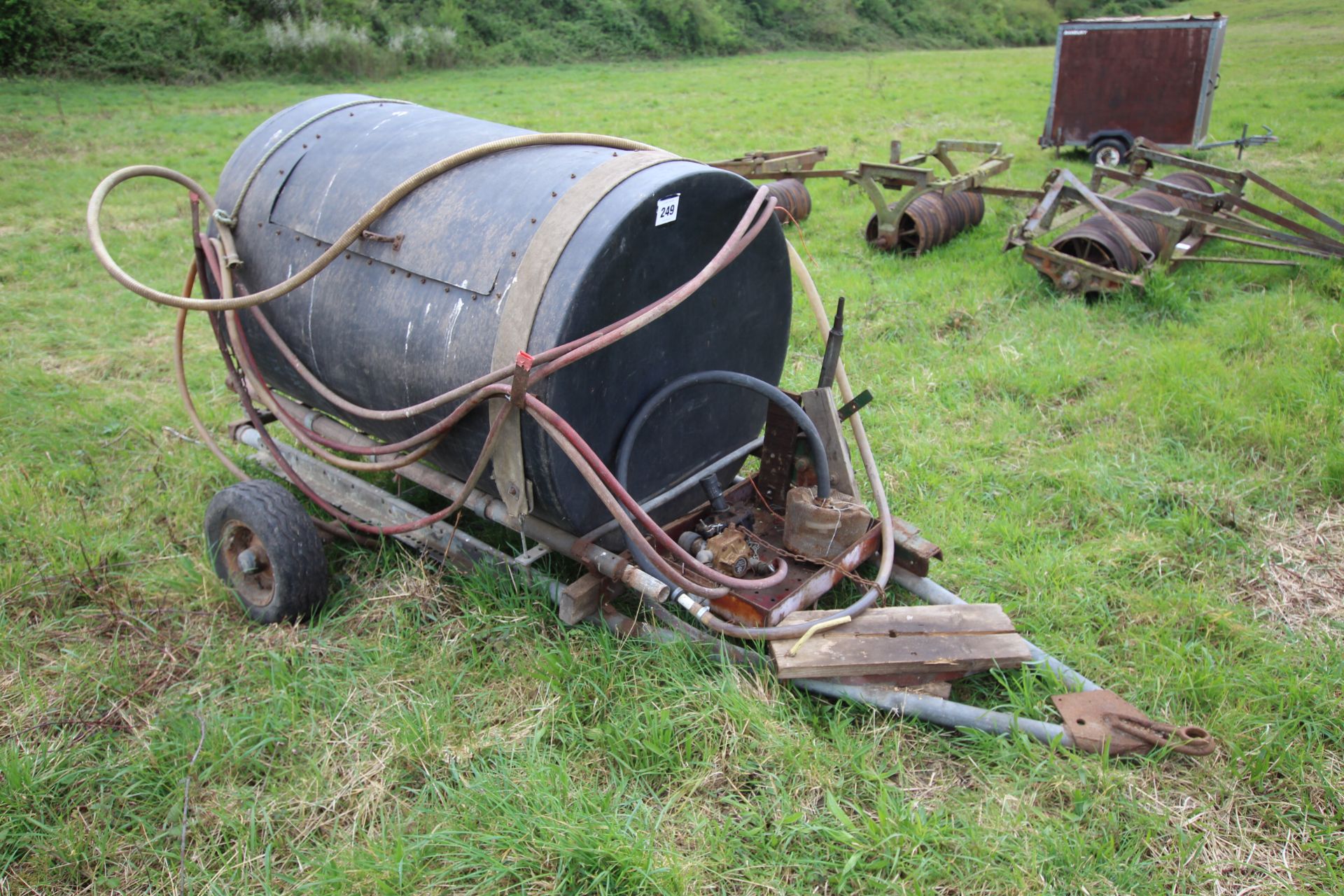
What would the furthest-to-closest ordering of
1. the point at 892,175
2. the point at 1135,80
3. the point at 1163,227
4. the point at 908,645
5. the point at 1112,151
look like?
1. the point at 1112,151
2. the point at 1135,80
3. the point at 892,175
4. the point at 1163,227
5. the point at 908,645

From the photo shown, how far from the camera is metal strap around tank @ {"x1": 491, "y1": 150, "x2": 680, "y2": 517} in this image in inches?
110

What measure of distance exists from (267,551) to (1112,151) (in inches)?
492

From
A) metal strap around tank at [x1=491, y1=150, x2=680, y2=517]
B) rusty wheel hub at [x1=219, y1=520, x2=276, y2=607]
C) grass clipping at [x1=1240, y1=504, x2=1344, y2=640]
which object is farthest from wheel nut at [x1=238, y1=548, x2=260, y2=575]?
grass clipping at [x1=1240, y1=504, x2=1344, y2=640]

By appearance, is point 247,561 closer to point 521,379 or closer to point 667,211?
point 521,379

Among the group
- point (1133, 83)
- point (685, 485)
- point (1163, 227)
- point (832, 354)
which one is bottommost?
point (685, 485)

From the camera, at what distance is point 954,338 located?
6.07 metres

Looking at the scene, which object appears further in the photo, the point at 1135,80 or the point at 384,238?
the point at 1135,80

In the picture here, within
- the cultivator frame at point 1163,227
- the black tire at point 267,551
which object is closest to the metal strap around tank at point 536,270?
the black tire at point 267,551

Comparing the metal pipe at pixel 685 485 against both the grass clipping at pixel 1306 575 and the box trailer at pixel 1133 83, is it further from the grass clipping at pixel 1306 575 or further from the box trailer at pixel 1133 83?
the box trailer at pixel 1133 83

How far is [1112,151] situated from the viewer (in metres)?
12.2

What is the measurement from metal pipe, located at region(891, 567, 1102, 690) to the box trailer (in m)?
10.7

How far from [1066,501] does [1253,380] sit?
5.73 ft

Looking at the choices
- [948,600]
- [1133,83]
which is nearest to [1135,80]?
[1133,83]

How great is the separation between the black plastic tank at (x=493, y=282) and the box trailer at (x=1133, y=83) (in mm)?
10712
